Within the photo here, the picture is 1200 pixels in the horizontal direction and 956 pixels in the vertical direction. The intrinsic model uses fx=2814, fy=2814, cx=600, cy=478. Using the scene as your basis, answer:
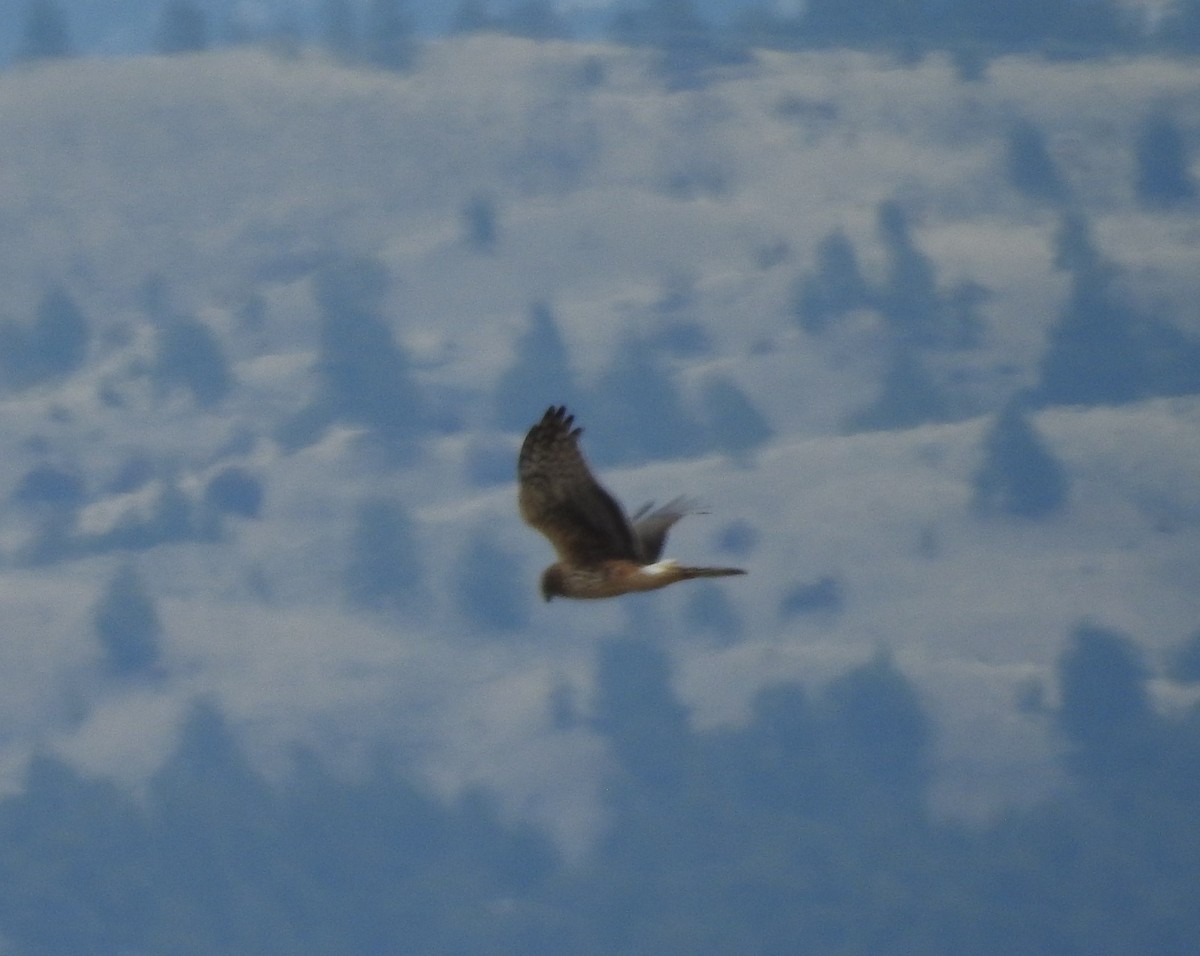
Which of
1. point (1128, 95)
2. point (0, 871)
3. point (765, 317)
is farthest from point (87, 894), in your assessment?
point (1128, 95)

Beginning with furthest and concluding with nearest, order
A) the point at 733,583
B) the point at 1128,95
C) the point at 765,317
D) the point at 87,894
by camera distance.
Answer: the point at 1128,95
the point at 765,317
the point at 87,894
the point at 733,583

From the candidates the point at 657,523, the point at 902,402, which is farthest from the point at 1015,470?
the point at 657,523

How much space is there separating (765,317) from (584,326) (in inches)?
427

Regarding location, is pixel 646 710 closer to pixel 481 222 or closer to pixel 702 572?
pixel 481 222

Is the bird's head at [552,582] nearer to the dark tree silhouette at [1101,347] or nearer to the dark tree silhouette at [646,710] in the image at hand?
the dark tree silhouette at [646,710]

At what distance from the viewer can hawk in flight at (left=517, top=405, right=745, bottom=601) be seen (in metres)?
13.9

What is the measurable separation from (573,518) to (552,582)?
35 centimetres

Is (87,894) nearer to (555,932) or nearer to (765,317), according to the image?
(555,932)

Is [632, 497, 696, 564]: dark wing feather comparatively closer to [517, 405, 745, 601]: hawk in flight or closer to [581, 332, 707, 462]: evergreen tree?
[517, 405, 745, 601]: hawk in flight

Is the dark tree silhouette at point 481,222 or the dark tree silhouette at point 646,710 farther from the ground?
the dark tree silhouette at point 481,222

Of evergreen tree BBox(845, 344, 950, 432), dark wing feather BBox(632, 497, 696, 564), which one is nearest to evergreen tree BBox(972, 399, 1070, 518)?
evergreen tree BBox(845, 344, 950, 432)

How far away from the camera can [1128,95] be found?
163875 mm

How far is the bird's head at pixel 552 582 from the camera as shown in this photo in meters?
14.2

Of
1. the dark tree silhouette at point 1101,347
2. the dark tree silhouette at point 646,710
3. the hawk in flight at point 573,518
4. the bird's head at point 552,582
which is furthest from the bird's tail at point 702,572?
the dark tree silhouette at point 1101,347
